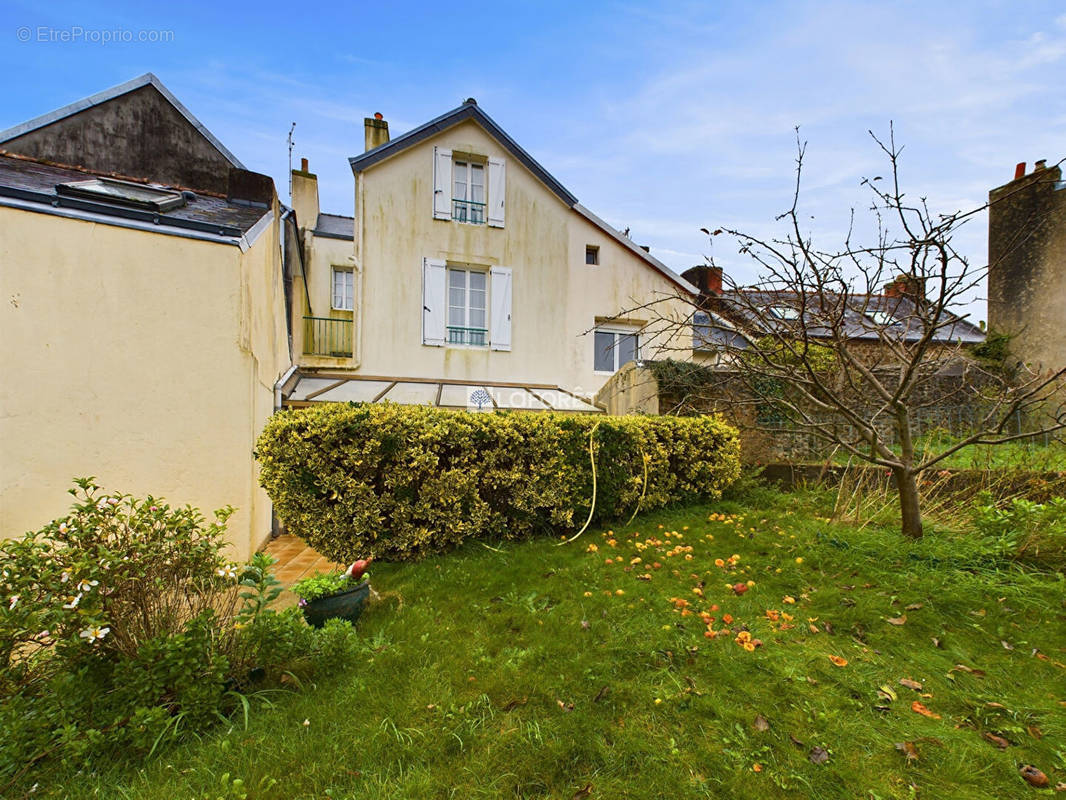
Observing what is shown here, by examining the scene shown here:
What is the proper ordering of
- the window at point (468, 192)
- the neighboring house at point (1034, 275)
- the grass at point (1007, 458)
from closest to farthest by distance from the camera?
1. the grass at point (1007, 458)
2. the window at point (468, 192)
3. the neighboring house at point (1034, 275)

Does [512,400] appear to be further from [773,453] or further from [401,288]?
[773,453]

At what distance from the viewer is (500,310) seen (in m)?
10.6

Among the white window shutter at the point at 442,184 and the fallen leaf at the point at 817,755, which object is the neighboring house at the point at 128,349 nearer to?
the white window shutter at the point at 442,184

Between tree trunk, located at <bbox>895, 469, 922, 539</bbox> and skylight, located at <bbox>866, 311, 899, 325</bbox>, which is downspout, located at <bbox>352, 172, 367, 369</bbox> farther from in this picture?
tree trunk, located at <bbox>895, 469, 922, 539</bbox>

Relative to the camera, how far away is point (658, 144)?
26.5 ft

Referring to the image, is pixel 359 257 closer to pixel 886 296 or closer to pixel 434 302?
pixel 434 302

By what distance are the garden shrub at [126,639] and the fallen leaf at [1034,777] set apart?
142 inches

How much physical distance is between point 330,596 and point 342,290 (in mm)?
10927

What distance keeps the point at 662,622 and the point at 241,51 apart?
30.0 feet

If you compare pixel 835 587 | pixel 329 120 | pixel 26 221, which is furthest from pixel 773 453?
pixel 329 120

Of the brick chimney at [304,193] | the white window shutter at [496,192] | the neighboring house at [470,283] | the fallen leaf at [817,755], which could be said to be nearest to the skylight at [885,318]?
the fallen leaf at [817,755]

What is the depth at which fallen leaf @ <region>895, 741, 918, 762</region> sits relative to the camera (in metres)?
2.06

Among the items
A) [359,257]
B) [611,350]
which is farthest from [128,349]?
[611,350]

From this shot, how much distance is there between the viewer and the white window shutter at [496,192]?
35.3 feet
